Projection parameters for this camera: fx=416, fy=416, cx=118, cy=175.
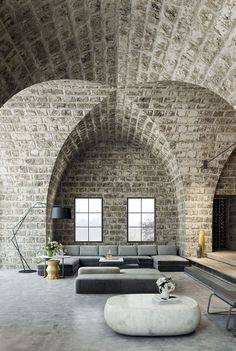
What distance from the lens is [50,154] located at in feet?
39.2

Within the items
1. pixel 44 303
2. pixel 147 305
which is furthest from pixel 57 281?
pixel 147 305

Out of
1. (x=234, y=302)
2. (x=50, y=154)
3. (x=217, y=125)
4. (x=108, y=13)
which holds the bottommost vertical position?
(x=234, y=302)

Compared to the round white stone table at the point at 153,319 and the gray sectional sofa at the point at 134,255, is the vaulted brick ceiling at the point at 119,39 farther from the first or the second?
the gray sectional sofa at the point at 134,255

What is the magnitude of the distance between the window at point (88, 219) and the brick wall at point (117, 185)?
0.19 meters

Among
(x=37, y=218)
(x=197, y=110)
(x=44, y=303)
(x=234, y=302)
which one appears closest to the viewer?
(x=234, y=302)

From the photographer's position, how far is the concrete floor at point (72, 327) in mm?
4934

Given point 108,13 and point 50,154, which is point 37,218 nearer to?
point 50,154

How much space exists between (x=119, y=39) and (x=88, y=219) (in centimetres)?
819

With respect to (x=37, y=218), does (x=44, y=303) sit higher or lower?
lower

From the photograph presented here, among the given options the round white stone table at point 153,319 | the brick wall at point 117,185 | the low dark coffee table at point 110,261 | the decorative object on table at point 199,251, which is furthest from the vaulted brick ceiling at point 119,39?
the brick wall at point 117,185

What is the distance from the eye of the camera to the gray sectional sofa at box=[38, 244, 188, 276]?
11.6 meters

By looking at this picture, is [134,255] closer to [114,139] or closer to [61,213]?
[61,213]

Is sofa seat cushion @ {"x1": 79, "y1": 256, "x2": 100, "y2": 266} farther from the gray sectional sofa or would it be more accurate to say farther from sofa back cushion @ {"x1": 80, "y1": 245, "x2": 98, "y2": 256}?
sofa back cushion @ {"x1": 80, "y1": 245, "x2": 98, "y2": 256}

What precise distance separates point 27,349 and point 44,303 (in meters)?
2.63
